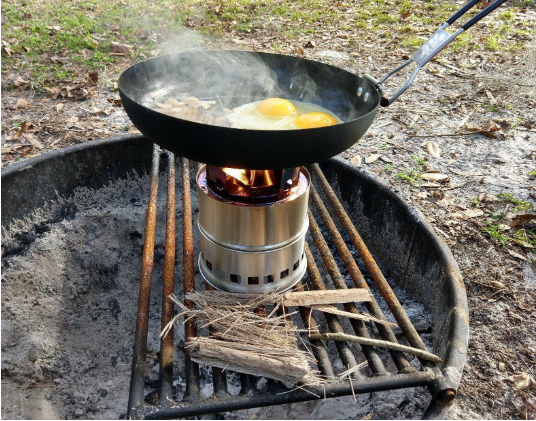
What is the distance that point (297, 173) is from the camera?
2461 millimetres

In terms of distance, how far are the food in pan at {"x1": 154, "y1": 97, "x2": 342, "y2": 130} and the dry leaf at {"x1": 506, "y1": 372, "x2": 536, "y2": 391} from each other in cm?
174

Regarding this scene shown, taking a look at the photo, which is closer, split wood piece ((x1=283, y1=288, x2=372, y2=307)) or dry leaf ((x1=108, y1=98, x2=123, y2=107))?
split wood piece ((x1=283, y1=288, x2=372, y2=307))

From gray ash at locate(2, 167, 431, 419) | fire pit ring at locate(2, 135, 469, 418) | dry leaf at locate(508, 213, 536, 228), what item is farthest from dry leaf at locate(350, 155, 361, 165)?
dry leaf at locate(508, 213, 536, 228)

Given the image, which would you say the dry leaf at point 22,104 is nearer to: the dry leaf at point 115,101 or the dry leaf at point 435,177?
the dry leaf at point 115,101

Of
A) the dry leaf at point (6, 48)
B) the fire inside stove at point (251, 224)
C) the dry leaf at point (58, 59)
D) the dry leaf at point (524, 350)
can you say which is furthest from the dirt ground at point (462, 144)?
the fire inside stove at point (251, 224)

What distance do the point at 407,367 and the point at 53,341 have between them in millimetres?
2163

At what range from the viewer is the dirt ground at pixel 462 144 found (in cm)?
250

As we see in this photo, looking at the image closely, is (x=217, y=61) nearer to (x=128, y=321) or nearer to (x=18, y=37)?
(x=128, y=321)

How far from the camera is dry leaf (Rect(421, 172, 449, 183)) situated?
150 inches

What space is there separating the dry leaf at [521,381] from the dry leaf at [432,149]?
2359 mm

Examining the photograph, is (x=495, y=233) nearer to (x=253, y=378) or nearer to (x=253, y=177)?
(x=253, y=177)

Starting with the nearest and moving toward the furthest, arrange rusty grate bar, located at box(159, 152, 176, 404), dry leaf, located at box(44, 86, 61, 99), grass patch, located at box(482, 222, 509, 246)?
rusty grate bar, located at box(159, 152, 176, 404) < grass patch, located at box(482, 222, 509, 246) < dry leaf, located at box(44, 86, 61, 99)

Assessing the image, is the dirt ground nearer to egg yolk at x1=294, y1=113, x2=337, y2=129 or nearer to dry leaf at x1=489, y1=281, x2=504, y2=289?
dry leaf at x1=489, y1=281, x2=504, y2=289

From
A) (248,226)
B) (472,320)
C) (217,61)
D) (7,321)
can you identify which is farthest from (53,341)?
(472,320)
